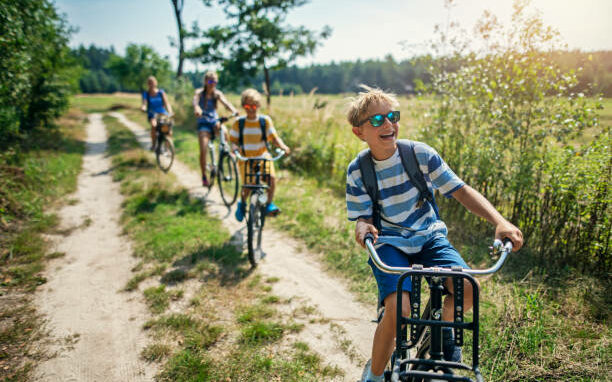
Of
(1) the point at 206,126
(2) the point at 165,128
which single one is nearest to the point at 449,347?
(1) the point at 206,126

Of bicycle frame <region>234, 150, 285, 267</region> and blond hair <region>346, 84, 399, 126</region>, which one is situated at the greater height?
blond hair <region>346, 84, 399, 126</region>

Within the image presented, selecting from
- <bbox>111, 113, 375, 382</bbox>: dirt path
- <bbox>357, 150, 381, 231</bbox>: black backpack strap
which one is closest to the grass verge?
<bbox>111, 113, 375, 382</bbox>: dirt path

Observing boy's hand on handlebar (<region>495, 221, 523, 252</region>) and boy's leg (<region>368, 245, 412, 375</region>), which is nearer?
boy's hand on handlebar (<region>495, 221, 523, 252</region>)

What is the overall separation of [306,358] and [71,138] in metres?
15.0

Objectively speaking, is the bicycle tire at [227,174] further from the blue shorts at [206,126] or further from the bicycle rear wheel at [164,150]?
the bicycle rear wheel at [164,150]

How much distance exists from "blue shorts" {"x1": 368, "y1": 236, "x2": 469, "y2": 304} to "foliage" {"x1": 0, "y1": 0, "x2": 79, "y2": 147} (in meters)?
6.84

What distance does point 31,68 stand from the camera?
9.89 m

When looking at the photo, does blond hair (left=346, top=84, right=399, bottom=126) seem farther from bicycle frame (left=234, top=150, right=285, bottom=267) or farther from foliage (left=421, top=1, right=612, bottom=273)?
foliage (left=421, top=1, right=612, bottom=273)

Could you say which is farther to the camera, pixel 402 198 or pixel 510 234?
pixel 402 198

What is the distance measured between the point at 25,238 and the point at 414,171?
19.4ft

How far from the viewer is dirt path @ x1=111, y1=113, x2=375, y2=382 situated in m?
3.14

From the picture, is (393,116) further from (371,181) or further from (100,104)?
(100,104)

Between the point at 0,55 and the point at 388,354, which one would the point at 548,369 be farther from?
the point at 0,55

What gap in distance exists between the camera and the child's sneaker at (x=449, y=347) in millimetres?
1854
